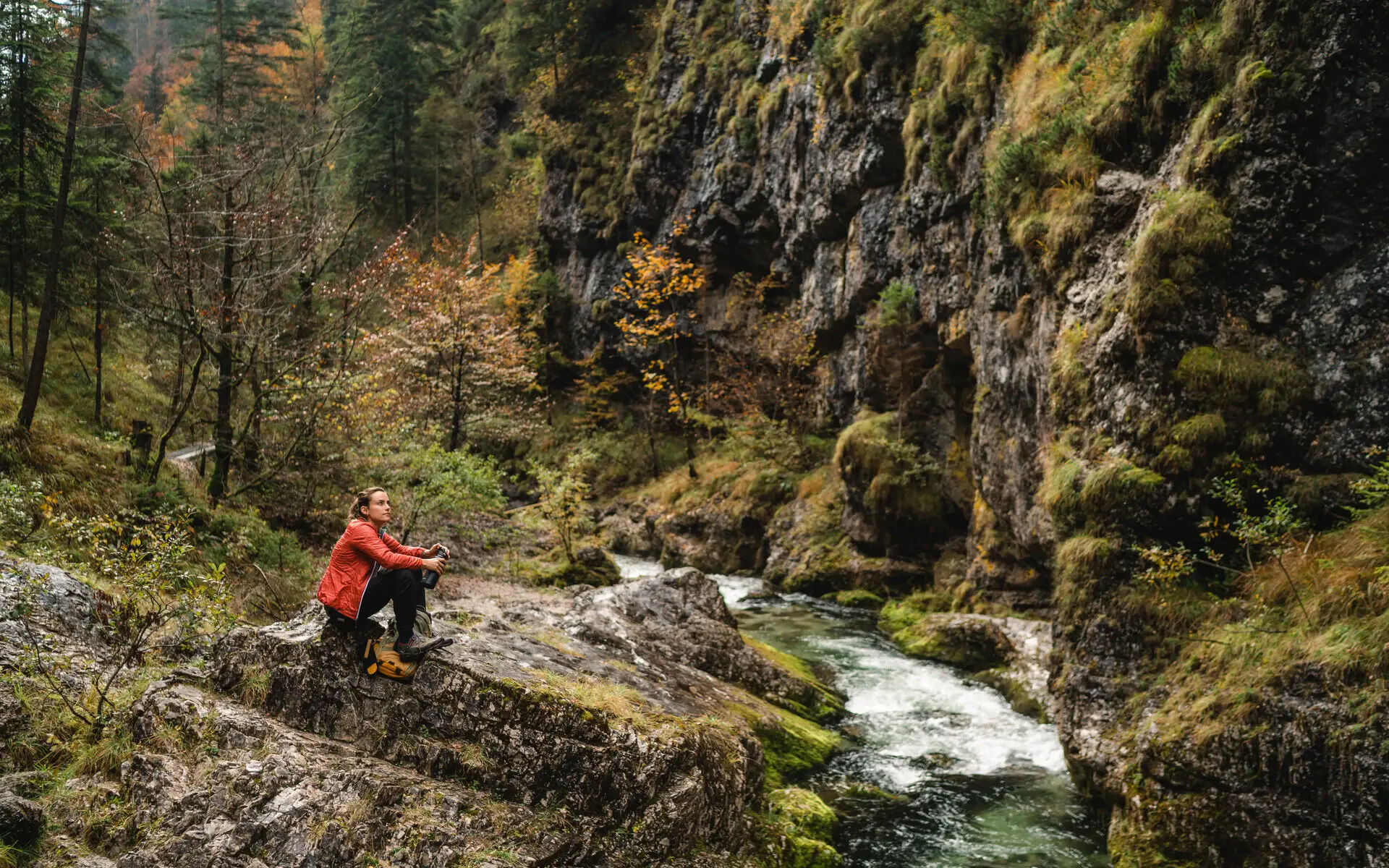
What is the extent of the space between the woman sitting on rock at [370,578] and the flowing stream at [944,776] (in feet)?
15.8

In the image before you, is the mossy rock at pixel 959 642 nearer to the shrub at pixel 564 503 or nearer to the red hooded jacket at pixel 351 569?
the shrub at pixel 564 503

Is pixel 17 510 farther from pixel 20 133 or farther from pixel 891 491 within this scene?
pixel 891 491

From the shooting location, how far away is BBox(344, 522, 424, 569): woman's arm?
6.02m

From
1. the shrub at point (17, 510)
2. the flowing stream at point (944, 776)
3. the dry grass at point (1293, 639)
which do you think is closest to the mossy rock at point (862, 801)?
the flowing stream at point (944, 776)

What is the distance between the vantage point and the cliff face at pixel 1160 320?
658 cm

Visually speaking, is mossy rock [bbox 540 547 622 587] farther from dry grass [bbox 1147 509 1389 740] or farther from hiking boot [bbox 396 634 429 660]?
dry grass [bbox 1147 509 1389 740]

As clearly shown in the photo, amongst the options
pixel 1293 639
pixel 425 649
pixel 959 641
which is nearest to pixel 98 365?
pixel 425 649

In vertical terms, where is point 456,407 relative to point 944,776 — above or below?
above

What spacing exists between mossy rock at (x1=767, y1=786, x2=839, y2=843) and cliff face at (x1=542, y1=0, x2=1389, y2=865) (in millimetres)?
2730

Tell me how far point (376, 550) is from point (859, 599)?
45.1 feet

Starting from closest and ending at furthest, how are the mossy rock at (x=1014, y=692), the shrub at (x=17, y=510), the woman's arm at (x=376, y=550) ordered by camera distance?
the woman's arm at (x=376, y=550), the shrub at (x=17, y=510), the mossy rock at (x=1014, y=692)

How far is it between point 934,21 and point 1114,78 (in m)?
7.97

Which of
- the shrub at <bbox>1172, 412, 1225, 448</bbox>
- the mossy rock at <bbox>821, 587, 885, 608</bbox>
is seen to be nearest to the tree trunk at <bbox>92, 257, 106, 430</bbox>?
the mossy rock at <bbox>821, 587, 885, 608</bbox>

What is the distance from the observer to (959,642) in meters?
13.4
